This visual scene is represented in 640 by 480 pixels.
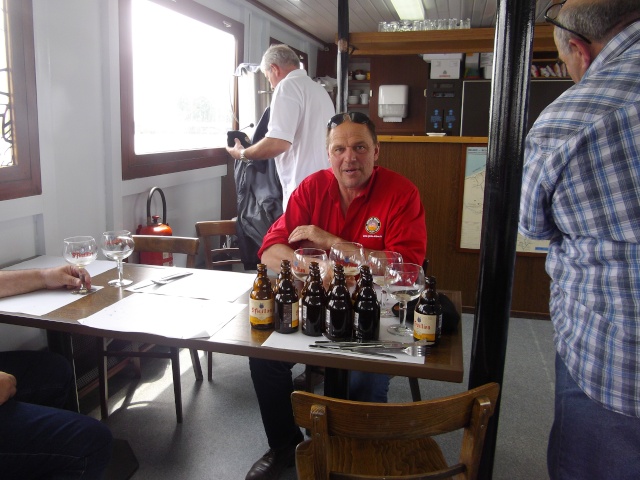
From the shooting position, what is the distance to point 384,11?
214 inches

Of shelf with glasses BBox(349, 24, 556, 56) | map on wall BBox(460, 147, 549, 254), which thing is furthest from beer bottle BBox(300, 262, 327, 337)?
map on wall BBox(460, 147, 549, 254)

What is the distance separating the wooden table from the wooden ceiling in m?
3.86

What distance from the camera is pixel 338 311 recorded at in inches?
51.7

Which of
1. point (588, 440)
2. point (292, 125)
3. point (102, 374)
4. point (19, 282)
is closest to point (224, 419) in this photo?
point (102, 374)

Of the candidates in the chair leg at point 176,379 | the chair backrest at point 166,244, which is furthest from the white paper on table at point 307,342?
the chair backrest at point 166,244

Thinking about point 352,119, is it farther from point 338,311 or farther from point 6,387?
point 6,387

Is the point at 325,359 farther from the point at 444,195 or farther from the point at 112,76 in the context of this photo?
the point at 444,195

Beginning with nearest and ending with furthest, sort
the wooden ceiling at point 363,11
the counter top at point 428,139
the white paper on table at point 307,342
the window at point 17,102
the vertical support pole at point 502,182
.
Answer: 1. the vertical support pole at point 502,182
2. the white paper on table at point 307,342
3. the window at point 17,102
4. the counter top at point 428,139
5. the wooden ceiling at point 363,11

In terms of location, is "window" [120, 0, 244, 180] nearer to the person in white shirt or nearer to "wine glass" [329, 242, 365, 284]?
the person in white shirt

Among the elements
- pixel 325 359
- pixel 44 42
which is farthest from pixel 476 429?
pixel 44 42

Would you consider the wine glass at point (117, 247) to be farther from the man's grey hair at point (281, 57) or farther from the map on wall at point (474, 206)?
the map on wall at point (474, 206)

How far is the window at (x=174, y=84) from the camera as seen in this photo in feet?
9.89

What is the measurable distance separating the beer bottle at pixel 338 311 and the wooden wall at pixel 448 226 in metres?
2.38

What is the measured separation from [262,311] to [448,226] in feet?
8.08
